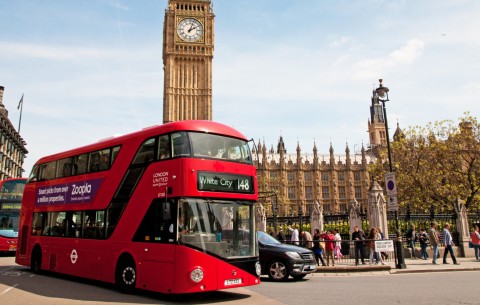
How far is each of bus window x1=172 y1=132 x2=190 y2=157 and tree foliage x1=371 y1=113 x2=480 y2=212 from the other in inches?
1075

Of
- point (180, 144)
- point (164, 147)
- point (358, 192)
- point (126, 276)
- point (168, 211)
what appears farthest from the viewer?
point (358, 192)

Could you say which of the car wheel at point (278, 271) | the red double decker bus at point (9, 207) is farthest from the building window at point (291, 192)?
the car wheel at point (278, 271)

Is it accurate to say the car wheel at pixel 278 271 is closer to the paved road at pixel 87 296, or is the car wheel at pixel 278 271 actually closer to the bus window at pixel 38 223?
the paved road at pixel 87 296

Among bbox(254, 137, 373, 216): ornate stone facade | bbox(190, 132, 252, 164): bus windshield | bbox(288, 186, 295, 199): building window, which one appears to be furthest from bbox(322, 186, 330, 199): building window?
bbox(190, 132, 252, 164): bus windshield

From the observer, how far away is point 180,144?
852 cm

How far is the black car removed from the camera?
11.6 m

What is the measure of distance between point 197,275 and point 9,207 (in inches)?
636

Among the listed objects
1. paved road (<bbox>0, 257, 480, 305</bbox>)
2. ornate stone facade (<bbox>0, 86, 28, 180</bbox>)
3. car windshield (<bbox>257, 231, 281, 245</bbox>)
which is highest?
ornate stone facade (<bbox>0, 86, 28, 180</bbox>)

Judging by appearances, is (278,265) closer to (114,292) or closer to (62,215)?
(114,292)

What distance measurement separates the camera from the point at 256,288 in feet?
33.7

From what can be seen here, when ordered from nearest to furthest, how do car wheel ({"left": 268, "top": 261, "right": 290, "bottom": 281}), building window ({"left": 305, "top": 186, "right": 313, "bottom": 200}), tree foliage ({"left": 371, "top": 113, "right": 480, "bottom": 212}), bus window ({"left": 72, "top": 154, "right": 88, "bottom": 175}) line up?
bus window ({"left": 72, "top": 154, "right": 88, "bottom": 175}) → car wheel ({"left": 268, "top": 261, "right": 290, "bottom": 281}) → tree foliage ({"left": 371, "top": 113, "right": 480, "bottom": 212}) → building window ({"left": 305, "top": 186, "right": 313, "bottom": 200})

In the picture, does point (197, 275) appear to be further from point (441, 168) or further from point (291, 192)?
point (291, 192)

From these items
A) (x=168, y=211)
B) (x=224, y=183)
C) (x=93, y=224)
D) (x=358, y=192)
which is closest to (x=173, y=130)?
(x=224, y=183)

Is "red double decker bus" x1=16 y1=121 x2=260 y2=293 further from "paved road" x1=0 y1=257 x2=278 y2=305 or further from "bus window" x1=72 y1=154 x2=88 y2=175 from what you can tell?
"paved road" x1=0 y1=257 x2=278 y2=305
